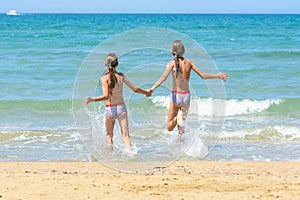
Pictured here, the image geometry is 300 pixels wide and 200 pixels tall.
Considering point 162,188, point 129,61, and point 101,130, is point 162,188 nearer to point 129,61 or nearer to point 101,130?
point 101,130

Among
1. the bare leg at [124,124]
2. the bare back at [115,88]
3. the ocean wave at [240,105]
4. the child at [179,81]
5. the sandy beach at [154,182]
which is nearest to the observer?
the sandy beach at [154,182]

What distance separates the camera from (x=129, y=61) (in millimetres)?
20125

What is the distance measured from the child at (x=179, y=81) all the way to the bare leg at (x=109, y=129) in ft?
2.30

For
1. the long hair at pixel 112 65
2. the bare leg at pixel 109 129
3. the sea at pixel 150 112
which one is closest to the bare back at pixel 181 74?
the sea at pixel 150 112

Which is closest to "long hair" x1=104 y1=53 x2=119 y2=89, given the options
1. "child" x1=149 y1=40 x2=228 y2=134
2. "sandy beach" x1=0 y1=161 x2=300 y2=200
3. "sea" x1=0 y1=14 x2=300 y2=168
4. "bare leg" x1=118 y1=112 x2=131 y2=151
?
"bare leg" x1=118 y1=112 x2=131 y2=151

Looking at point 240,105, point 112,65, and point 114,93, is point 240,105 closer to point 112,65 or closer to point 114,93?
point 114,93

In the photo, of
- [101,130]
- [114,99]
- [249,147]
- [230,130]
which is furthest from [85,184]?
[230,130]

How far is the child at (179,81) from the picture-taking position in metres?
7.24

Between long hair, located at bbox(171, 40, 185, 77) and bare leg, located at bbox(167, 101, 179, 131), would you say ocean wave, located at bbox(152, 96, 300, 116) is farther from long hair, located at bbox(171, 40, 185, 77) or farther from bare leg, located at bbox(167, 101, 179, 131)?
long hair, located at bbox(171, 40, 185, 77)

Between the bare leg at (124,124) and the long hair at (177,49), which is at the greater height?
the long hair at (177,49)

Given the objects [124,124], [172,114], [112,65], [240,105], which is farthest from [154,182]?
[240,105]

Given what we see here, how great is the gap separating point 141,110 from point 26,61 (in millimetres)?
10423

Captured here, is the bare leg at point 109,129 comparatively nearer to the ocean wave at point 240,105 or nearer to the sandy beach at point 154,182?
the sandy beach at point 154,182

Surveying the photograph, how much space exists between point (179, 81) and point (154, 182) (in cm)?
194
